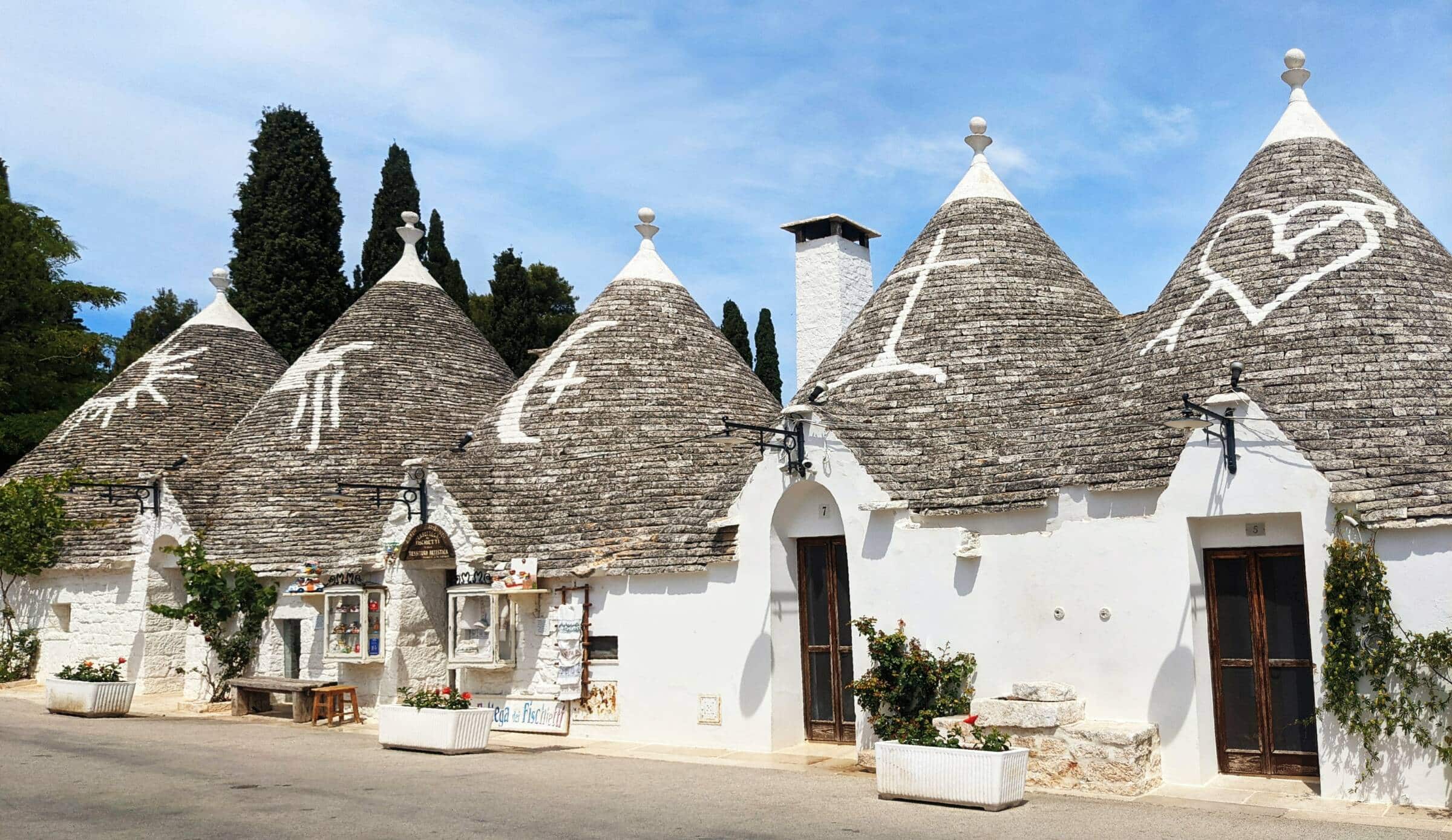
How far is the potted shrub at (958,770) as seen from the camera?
9594 mm

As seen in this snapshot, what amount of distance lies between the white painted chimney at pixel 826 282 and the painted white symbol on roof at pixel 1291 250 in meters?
7.89

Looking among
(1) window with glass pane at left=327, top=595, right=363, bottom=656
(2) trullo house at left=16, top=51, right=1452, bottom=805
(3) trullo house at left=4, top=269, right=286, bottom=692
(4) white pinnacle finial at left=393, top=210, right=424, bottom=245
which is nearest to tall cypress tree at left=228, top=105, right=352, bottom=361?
(3) trullo house at left=4, top=269, right=286, bottom=692

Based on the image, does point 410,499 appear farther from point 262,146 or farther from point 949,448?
point 262,146

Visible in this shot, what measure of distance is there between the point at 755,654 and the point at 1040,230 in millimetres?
→ 7587

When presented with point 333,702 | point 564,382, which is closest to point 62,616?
point 333,702

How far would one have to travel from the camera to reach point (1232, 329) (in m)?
12.0

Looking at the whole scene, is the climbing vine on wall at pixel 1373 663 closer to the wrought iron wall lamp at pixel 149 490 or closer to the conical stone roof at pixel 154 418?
the wrought iron wall lamp at pixel 149 490

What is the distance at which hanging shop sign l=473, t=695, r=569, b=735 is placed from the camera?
15.0 m

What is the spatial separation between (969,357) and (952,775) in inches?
238

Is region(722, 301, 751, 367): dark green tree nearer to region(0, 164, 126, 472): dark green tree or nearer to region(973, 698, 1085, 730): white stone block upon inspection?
region(0, 164, 126, 472): dark green tree

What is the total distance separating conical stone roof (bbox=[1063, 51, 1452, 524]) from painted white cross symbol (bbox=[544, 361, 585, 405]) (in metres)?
8.85

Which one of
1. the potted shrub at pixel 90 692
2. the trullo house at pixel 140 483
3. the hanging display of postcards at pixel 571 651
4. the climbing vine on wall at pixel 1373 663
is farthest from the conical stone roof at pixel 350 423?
the climbing vine on wall at pixel 1373 663

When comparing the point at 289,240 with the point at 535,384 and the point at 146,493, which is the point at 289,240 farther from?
the point at 535,384

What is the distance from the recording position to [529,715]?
50.1ft
